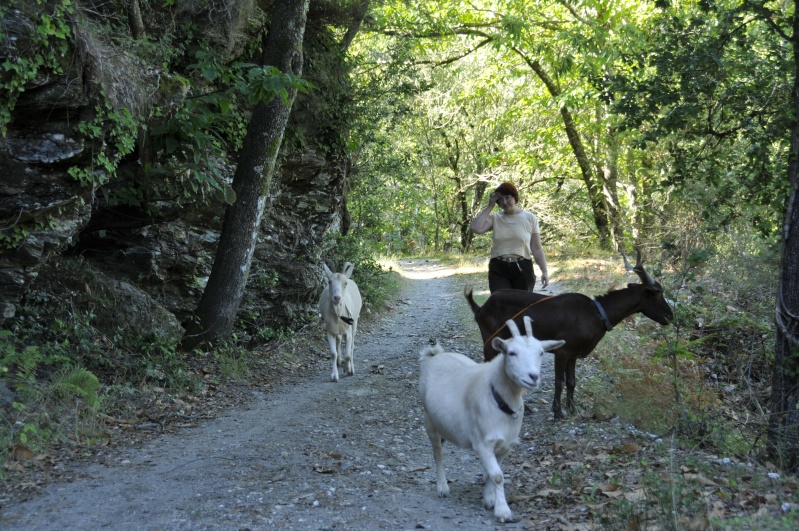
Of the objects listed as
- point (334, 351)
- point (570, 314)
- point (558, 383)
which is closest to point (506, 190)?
point (570, 314)

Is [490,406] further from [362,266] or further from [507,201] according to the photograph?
[362,266]

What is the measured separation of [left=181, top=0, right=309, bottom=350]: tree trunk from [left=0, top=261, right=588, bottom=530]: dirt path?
1.56 metres

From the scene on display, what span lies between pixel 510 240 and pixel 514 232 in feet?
0.37

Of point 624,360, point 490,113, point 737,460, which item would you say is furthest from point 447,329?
point 490,113

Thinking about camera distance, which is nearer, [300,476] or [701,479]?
[701,479]

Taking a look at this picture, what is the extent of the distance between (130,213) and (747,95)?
8.79 m

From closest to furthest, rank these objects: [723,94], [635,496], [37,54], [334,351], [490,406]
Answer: [635,496] → [490,406] → [37,54] → [723,94] → [334,351]

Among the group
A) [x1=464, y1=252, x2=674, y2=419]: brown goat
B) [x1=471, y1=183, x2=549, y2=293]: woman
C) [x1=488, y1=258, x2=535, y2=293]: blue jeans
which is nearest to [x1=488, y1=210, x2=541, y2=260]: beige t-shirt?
[x1=471, y1=183, x2=549, y2=293]: woman

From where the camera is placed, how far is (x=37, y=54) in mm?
6582

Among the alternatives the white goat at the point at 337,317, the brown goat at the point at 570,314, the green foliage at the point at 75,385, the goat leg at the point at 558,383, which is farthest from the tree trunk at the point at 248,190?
the goat leg at the point at 558,383

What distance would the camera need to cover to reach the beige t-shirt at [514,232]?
8.38 metres

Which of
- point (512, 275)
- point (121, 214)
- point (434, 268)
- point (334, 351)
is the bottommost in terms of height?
point (334, 351)

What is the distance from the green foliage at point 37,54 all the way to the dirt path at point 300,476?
3.57 meters

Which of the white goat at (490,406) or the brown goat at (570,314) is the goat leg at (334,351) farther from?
the white goat at (490,406)
